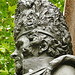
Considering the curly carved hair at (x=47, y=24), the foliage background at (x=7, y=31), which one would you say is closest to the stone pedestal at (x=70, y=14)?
the curly carved hair at (x=47, y=24)

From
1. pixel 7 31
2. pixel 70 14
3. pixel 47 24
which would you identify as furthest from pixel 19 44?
pixel 7 31

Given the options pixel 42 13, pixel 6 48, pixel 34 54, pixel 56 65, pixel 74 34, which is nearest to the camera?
pixel 56 65

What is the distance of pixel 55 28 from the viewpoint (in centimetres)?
193

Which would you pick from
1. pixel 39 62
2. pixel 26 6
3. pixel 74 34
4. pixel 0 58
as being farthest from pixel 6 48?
pixel 39 62

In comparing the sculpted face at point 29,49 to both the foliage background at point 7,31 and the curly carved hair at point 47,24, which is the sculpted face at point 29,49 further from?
the foliage background at point 7,31

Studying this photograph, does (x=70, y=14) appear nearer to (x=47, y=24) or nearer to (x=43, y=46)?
(x=47, y=24)

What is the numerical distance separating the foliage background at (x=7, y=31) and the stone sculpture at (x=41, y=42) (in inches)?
108

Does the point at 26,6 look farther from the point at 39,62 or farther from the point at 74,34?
the point at 74,34

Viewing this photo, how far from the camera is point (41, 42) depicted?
6.01 ft

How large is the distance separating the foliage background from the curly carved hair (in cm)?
268

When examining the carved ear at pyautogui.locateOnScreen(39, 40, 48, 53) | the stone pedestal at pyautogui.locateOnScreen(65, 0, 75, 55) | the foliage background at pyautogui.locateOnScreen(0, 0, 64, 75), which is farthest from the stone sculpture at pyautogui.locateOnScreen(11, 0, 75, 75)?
the foliage background at pyautogui.locateOnScreen(0, 0, 64, 75)

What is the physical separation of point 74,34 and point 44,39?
42.4 inches

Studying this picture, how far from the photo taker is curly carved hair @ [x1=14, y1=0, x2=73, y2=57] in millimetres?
1865

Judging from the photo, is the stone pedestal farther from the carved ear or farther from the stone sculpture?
the carved ear
